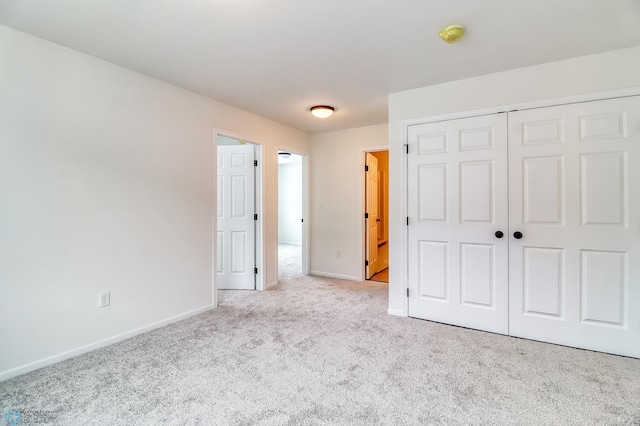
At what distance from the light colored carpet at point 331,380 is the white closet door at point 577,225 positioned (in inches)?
9.6

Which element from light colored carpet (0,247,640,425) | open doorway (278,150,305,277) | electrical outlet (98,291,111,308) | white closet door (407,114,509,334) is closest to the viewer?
light colored carpet (0,247,640,425)

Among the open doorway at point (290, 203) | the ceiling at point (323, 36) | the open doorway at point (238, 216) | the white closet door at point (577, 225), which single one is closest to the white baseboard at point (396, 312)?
the white closet door at point (577, 225)

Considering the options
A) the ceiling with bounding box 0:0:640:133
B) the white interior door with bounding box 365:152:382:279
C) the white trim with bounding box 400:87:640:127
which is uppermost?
the ceiling with bounding box 0:0:640:133

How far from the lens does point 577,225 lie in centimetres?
252

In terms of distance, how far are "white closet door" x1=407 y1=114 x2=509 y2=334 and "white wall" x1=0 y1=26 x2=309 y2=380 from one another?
239 cm

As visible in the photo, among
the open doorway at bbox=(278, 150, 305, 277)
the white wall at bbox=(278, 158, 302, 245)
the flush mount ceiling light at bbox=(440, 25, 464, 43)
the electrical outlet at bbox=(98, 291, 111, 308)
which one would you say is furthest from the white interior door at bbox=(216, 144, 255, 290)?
the white wall at bbox=(278, 158, 302, 245)

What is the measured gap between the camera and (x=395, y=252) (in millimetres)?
3287

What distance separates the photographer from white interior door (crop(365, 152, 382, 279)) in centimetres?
489

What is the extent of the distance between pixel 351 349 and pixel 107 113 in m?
2.91

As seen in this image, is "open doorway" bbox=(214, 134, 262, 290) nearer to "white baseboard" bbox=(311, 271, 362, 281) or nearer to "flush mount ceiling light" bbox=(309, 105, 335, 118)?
"flush mount ceiling light" bbox=(309, 105, 335, 118)

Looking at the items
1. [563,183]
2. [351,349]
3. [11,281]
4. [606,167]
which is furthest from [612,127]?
[11,281]

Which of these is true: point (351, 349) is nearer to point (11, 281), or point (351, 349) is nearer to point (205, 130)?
point (11, 281)

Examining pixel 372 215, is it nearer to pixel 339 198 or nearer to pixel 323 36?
pixel 339 198

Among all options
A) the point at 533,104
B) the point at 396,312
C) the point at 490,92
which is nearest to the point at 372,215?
the point at 396,312
